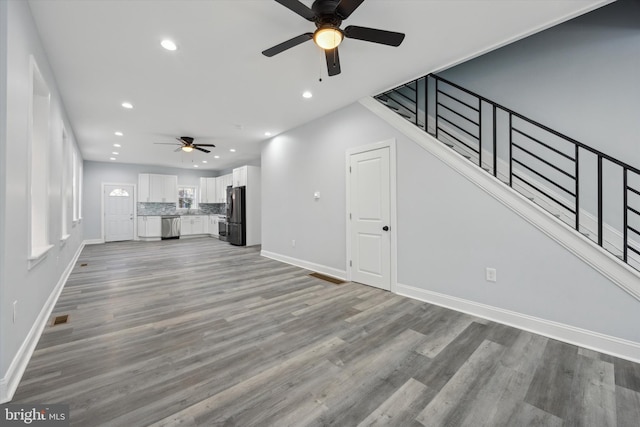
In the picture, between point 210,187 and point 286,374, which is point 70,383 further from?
point 210,187

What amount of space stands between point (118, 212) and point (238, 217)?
16.3ft

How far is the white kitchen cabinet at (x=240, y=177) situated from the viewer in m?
7.67

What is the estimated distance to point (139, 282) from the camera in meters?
4.12

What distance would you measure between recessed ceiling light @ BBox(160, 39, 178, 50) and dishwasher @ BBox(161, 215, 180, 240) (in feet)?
27.4

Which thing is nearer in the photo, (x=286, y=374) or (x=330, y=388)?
(x=330, y=388)

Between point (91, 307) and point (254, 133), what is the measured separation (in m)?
4.11

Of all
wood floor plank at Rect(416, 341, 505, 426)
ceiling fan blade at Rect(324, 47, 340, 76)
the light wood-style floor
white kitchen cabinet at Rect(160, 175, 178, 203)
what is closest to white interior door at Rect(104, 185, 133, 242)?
white kitchen cabinet at Rect(160, 175, 178, 203)

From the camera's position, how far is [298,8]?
182 centimetres

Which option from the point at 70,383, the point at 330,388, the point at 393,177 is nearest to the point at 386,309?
the point at 330,388

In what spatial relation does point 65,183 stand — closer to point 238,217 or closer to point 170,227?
point 238,217

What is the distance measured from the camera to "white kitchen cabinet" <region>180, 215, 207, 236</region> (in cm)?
1002

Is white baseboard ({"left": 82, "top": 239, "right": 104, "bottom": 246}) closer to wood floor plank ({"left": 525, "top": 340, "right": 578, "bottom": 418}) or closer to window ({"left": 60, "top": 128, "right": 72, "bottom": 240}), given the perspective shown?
window ({"left": 60, "top": 128, "right": 72, "bottom": 240})

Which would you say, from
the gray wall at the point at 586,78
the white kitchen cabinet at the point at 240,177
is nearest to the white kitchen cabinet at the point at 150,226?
the white kitchen cabinet at the point at 240,177

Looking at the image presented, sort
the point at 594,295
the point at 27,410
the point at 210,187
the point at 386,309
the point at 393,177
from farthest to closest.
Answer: the point at 210,187 → the point at 393,177 → the point at 386,309 → the point at 594,295 → the point at 27,410
